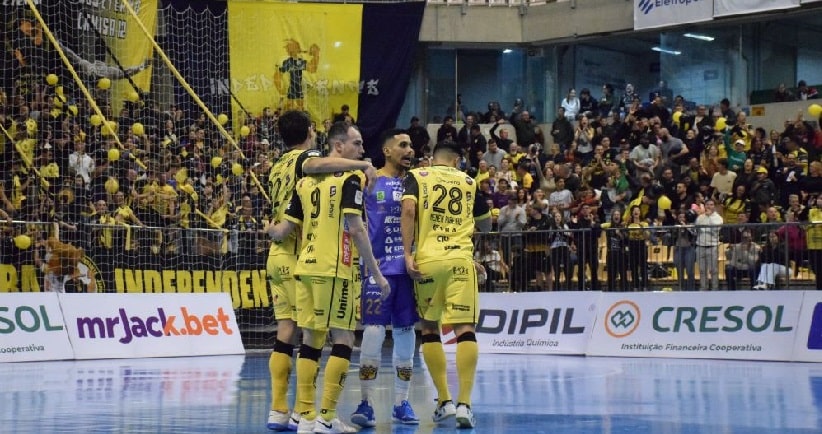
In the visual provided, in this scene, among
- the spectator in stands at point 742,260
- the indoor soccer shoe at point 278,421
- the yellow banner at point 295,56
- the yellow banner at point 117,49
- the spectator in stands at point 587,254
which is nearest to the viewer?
the indoor soccer shoe at point 278,421

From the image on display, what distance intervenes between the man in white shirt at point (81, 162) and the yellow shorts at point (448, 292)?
16281 mm

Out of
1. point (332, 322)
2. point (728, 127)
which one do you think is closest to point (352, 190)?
point (332, 322)

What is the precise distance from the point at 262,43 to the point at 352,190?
2465 centimetres

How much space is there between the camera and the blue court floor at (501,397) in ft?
35.7

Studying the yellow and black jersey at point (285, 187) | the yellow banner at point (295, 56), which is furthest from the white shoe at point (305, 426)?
the yellow banner at point (295, 56)

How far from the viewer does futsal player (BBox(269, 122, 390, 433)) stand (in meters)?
10.4

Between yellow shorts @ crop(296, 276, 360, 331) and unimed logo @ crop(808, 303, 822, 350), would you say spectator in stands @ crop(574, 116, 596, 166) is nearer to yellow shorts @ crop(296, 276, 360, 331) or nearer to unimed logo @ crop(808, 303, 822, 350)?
unimed logo @ crop(808, 303, 822, 350)

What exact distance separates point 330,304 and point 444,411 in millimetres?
1713

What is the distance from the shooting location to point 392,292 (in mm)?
11578

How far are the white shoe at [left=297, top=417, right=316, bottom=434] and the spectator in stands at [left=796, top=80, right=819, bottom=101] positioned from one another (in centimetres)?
2769

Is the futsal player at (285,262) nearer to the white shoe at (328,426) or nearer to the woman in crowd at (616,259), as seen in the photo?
the white shoe at (328,426)

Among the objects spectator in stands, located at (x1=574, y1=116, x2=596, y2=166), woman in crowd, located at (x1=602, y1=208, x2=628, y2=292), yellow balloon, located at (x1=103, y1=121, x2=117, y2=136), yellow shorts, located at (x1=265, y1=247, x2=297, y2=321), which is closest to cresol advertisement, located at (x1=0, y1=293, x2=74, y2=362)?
yellow balloon, located at (x1=103, y1=121, x2=117, y2=136)

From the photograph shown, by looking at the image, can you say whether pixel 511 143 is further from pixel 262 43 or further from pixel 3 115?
pixel 3 115

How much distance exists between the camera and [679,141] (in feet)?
102
